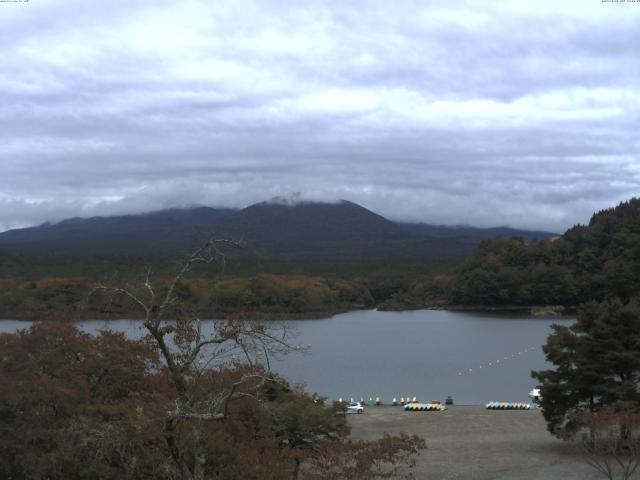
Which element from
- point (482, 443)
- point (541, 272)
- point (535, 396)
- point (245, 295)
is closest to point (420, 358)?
point (535, 396)

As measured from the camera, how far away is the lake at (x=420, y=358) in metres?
32.1

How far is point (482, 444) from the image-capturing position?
19.3 meters

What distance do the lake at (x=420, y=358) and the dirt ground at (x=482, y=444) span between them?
3898mm

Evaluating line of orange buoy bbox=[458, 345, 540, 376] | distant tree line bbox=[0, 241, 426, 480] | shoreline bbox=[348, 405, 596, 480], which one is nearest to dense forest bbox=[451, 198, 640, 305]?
line of orange buoy bbox=[458, 345, 540, 376]

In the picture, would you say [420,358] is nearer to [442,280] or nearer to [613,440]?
[613,440]

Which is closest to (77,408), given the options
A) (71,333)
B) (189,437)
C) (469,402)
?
(71,333)

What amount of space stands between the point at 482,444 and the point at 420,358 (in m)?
22.3

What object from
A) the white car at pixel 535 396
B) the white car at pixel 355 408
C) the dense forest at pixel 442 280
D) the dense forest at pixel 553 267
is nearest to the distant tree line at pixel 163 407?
the white car at pixel 535 396

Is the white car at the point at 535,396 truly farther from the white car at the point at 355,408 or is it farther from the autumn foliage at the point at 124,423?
the white car at the point at 355,408

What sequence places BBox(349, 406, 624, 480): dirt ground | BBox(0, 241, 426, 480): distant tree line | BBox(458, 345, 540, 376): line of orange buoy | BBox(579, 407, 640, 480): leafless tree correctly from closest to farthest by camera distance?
BBox(0, 241, 426, 480): distant tree line, BBox(579, 407, 640, 480): leafless tree, BBox(349, 406, 624, 480): dirt ground, BBox(458, 345, 540, 376): line of orange buoy

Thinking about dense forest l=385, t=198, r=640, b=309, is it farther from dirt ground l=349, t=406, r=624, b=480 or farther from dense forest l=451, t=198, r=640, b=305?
dirt ground l=349, t=406, r=624, b=480

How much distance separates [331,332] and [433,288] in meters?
Result: 29.4

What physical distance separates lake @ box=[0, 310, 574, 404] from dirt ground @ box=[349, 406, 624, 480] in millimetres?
3898

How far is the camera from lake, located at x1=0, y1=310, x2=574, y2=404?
3212 cm
